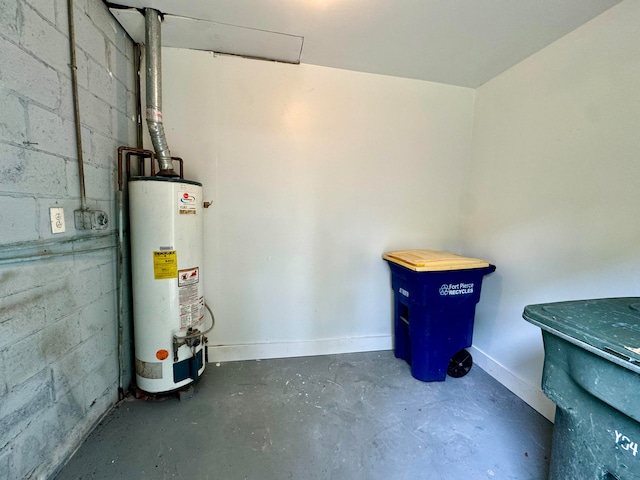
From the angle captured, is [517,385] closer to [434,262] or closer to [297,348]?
[434,262]

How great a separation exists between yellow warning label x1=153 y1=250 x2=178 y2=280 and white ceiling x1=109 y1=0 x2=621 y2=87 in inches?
57.6

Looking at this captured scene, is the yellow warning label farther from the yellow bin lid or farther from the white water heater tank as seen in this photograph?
the yellow bin lid

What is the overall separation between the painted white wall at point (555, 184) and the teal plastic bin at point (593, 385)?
1.84ft

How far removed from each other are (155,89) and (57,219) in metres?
0.99

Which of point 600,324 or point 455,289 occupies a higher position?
point 600,324

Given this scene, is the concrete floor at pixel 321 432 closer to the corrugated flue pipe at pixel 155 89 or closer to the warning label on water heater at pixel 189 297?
the warning label on water heater at pixel 189 297

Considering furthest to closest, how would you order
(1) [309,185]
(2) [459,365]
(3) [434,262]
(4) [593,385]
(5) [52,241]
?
(1) [309,185], (2) [459,365], (3) [434,262], (5) [52,241], (4) [593,385]

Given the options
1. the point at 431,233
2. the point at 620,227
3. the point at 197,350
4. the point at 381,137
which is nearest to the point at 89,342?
the point at 197,350

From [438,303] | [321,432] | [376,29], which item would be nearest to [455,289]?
[438,303]

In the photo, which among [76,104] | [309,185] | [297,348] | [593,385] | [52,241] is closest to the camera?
[593,385]

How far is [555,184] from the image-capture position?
1.70 m

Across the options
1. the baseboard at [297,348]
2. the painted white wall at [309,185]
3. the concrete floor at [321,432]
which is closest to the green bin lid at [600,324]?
the concrete floor at [321,432]

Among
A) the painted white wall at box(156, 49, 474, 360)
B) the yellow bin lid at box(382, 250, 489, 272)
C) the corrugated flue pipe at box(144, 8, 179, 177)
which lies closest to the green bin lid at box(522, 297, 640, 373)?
the yellow bin lid at box(382, 250, 489, 272)

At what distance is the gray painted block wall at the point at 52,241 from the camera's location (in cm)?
103
